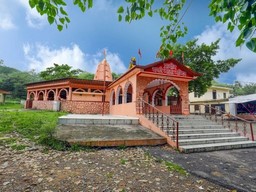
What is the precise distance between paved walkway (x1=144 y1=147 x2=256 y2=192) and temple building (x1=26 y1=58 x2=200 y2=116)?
14.6 feet

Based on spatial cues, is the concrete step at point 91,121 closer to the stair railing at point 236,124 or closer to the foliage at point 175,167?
the foliage at point 175,167

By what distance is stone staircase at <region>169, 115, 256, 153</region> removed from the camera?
590cm

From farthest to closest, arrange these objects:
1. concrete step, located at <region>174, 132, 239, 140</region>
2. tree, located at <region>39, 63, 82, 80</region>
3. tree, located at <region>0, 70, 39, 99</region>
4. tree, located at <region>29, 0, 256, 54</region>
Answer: tree, located at <region>0, 70, 39, 99</region>
tree, located at <region>39, 63, 82, 80</region>
concrete step, located at <region>174, 132, 239, 140</region>
tree, located at <region>29, 0, 256, 54</region>

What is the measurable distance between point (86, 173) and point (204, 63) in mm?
16749

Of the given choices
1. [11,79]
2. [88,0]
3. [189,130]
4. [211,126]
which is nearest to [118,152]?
[189,130]

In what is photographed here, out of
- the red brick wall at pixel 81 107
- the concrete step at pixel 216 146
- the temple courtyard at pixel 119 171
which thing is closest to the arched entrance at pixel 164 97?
the concrete step at pixel 216 146

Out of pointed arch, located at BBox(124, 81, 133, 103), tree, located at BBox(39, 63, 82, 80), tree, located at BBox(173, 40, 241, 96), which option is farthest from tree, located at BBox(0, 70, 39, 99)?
tree, located at BBox(173, 40, 241, 96)

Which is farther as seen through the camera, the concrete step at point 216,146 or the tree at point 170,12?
the concrete step at point 216,146

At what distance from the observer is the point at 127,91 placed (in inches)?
560

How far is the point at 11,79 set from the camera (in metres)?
34.7

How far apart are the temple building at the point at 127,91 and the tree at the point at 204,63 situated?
3215 millimetres

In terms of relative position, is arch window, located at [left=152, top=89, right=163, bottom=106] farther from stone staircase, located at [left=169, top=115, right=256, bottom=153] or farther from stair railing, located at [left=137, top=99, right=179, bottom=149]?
stone staircase, located at [left=169, top=115, right=256, bottom=153]

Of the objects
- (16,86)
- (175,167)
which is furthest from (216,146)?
(16,86)

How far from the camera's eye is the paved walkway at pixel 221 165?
11.0 feet
